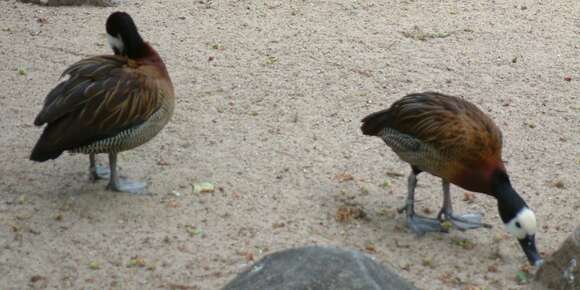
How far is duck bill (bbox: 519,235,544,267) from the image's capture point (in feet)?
17.0

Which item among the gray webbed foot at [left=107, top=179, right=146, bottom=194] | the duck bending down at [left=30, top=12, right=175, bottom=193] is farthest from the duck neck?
the gray webbed foot at [left=107, top=179, right=146, bottom=194]

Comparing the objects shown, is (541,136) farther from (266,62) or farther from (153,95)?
(153,95)

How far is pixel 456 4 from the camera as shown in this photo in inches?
382

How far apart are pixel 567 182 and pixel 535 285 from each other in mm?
1559

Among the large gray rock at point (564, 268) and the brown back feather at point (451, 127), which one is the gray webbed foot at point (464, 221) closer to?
the brown back feather at point (451, 127)

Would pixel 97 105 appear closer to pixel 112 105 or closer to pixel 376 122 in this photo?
pixel 112 105

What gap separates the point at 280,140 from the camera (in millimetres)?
6816

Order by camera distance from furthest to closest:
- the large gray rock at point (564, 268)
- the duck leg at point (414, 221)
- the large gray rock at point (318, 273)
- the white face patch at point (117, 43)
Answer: the white face patch at point (117, 43), the duck leg at point (414, 221), the large gray rock at point (564, 268), the large gray rock at point (318, 273)

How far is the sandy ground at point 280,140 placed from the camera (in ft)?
17.6

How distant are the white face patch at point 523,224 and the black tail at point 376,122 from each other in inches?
44.3

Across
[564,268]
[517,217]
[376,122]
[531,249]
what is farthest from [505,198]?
[376,122]

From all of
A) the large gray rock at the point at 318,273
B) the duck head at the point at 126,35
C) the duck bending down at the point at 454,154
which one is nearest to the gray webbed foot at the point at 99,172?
the duck head at the point at 126,35

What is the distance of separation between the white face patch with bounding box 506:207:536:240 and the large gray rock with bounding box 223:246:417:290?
1.59 m

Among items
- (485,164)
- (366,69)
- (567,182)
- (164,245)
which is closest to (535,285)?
(485,164)
